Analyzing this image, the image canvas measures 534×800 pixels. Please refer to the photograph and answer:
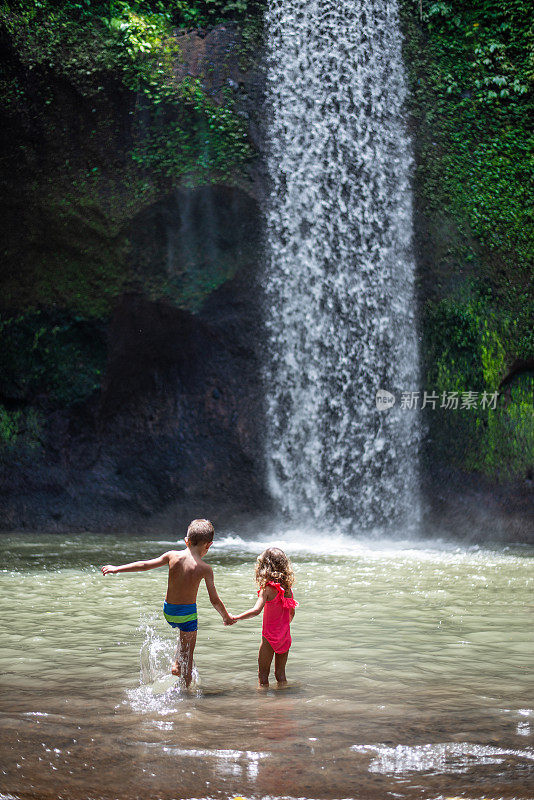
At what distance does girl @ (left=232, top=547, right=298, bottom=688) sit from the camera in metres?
4.02

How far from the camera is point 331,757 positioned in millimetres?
2951

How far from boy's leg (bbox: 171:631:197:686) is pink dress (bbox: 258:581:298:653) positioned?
36 centimetres

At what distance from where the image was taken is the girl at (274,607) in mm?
4020

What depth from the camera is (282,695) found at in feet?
12.7

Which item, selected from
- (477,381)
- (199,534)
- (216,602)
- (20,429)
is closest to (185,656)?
(216,602)

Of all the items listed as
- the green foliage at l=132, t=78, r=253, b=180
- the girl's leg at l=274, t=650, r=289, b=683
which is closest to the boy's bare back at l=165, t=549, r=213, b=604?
the girl's leg at l=274, t=650, r=289, b=683

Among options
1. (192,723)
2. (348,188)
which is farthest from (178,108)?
(192,723)

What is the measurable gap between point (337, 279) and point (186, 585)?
8067mm

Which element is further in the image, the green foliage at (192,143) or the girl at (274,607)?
the green foliage at (192,143)

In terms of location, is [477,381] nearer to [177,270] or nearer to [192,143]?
[177,270]

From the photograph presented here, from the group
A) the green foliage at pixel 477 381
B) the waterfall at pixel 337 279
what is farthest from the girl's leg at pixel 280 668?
the green foliage at pixel 477 381

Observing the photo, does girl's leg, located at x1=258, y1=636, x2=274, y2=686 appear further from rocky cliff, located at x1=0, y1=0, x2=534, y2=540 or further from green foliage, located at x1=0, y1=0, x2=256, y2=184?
green foliage, located at x1=0, y1=0, x2=256, y2=184

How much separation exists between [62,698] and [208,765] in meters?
1.15

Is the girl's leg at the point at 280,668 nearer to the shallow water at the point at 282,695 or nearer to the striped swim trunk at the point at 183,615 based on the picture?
the shallow water at the point at 282,695
